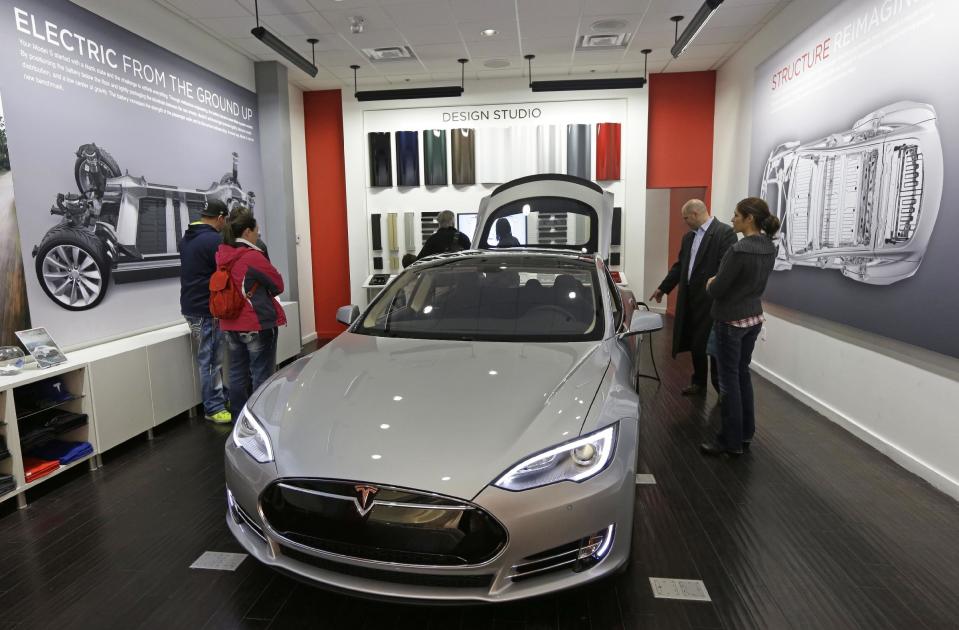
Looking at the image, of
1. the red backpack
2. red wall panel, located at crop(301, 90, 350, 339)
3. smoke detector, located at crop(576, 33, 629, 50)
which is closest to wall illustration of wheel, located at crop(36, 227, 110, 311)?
the red backpack

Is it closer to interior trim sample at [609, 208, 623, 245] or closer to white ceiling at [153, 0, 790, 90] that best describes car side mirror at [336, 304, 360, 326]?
white ceiling at [153, 0, 790, 90]

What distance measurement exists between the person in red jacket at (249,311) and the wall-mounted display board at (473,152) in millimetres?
4077

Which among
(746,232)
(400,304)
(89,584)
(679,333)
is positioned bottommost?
(89,584)

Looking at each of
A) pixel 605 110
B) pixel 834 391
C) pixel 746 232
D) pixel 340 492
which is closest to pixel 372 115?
pixel 605 110

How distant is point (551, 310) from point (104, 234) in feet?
11.2

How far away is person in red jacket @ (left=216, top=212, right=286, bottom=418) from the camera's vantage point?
11.4 feet

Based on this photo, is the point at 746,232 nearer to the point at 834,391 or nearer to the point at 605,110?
the point at 834,391

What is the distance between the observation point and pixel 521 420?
71.7 inches

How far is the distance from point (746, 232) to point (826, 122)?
6.21ft

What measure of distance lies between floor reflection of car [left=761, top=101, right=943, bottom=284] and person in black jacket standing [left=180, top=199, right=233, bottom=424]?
442cm

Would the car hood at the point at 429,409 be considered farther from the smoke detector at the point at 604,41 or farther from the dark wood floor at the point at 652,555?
the smoke detector at the point at 604,41

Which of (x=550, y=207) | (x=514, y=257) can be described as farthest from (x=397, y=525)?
(x=550, y=207)

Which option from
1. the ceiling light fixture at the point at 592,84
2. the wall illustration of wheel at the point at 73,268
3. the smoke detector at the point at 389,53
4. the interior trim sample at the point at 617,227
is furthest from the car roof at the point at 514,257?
the interior trim sample at the point at 617,227

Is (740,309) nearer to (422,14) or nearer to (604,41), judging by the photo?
(422,14)
